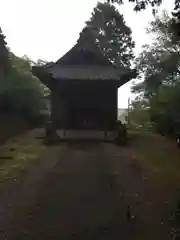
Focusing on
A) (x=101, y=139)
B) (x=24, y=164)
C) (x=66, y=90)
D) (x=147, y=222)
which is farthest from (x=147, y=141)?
(x=147, y=222)

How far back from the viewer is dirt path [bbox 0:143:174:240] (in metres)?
7.47

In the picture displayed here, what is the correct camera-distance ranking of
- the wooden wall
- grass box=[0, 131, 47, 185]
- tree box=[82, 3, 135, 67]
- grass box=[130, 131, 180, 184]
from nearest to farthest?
grass box=[0, 131, 47, 185]
grass box=[130, 131, 180, 184]
the wooden wall
tree box=[82, 3, 135, 67]

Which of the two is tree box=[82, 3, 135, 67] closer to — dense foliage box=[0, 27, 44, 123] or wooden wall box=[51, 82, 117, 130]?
dense foliage box=[0, 27, 44, 123]

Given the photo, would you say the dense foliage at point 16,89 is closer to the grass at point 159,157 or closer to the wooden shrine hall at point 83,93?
the wooden shrine hall at point 83,93

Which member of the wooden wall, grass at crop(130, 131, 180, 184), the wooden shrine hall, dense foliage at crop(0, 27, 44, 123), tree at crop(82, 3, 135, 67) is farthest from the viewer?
tree at crop(82, 3, 135, 67)

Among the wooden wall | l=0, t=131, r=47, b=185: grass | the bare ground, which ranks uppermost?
the wooden wall

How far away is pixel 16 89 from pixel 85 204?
24762mm

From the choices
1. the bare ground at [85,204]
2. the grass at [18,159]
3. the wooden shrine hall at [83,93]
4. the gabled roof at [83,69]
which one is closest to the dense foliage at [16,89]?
the wooden shrine hall at [83,93]

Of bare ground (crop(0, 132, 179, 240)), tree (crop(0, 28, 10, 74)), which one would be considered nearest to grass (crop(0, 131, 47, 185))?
bare ground (crop(0, 132, 179, 240))

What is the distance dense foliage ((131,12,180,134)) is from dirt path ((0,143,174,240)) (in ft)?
53.7

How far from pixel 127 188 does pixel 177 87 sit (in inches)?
918

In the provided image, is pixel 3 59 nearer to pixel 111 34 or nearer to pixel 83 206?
pixel 111 34

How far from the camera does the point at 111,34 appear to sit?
56.3 meters

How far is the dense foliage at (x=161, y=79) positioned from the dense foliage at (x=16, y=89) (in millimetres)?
9661
